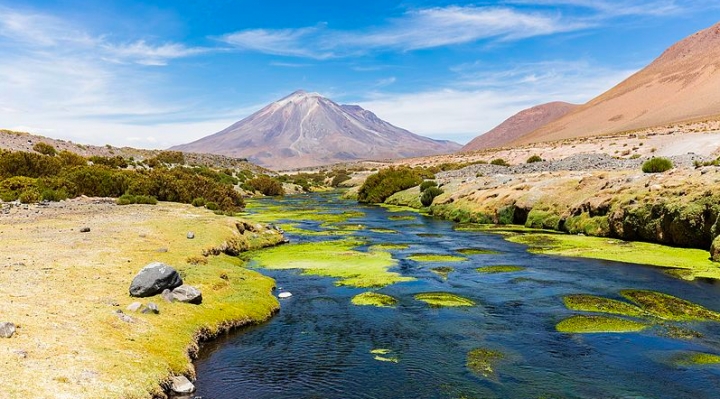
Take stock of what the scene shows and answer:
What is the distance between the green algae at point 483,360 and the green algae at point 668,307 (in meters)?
6.19

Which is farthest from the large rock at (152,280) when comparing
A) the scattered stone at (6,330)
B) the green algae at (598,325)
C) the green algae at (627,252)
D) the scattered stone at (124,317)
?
the green algae at (627,252)

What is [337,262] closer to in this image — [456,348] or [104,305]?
[456,348]

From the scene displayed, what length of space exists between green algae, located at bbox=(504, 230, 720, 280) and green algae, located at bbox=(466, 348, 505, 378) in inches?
443

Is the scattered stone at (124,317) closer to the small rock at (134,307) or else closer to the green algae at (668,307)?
the small rock at (134,307)

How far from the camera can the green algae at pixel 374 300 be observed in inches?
681

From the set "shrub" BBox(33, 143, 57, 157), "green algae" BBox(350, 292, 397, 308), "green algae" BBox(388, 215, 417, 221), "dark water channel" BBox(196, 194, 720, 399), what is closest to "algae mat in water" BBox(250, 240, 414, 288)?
"dark water channel" BBox(196, 194, 720, 399)

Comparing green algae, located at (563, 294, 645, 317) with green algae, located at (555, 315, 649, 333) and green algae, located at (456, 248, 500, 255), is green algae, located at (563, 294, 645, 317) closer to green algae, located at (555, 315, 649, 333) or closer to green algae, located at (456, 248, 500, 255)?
green algae, located at (555, 315, 649, 333)

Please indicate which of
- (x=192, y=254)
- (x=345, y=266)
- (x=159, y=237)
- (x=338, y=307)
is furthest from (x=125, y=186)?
(x=338, y=307)

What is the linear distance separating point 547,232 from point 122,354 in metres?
29.4

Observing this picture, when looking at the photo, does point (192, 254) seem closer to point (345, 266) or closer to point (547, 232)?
point (345, 266)

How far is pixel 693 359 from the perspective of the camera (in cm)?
1209

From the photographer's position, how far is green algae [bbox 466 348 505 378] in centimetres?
1187

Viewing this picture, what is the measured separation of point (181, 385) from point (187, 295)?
4.77m

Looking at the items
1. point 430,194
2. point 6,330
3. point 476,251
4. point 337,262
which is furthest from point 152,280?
point 430,194
